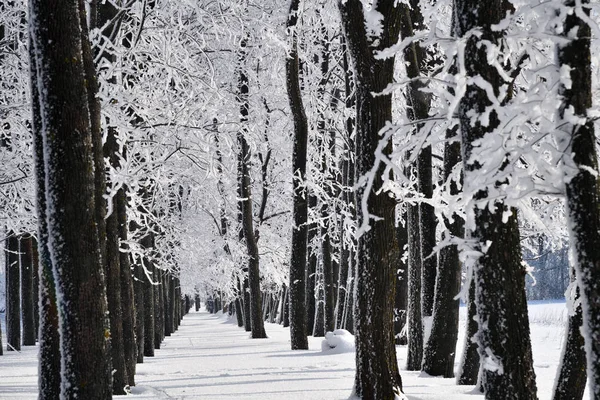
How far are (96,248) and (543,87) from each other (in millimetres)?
3963

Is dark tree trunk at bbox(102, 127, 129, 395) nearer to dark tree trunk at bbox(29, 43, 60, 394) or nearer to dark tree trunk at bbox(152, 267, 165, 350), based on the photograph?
dark tree trunk at bbox(29, 43, 60, 394)

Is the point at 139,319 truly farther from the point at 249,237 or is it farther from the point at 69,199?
the point at 69,199

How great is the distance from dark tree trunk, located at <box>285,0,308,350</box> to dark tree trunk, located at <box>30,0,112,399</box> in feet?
33.0

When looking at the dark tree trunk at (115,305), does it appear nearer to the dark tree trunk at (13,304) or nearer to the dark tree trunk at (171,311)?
the dark tree trunk at (13,304)

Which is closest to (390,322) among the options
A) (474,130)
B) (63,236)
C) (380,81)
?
(380,81)

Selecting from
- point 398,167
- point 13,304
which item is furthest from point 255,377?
point 13,304

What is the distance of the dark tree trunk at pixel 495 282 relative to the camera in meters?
4.84

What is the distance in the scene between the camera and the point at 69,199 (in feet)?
19.1

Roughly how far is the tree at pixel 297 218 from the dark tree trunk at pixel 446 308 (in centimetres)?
580

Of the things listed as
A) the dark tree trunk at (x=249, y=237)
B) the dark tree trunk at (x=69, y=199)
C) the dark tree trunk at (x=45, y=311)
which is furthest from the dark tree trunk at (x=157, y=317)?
the dark tree trunk at (x=69, y=199)

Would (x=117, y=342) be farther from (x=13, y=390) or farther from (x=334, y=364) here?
(x=334, y=364)

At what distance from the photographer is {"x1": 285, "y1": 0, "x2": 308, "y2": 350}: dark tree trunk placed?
628 inches

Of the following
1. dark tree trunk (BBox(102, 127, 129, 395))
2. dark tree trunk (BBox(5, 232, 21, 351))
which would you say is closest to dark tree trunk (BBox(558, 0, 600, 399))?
dark tree trunk (BBox(102, 127, 129, 395))

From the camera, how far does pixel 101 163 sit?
26.9ft
